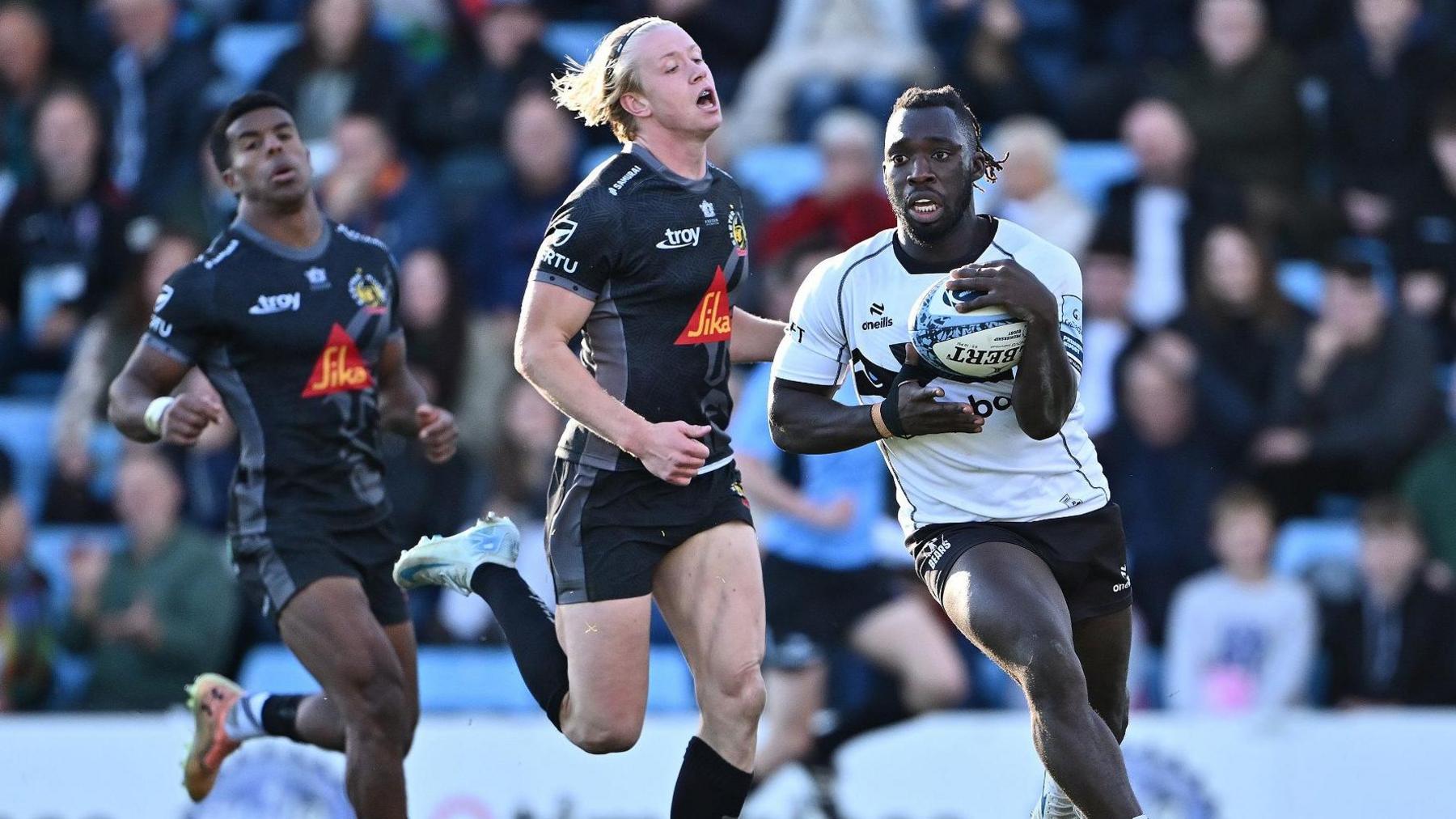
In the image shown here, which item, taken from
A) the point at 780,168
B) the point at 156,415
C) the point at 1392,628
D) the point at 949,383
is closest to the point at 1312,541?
the point at 1392,628

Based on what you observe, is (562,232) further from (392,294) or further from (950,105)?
(392,294)

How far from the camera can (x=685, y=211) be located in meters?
6.38

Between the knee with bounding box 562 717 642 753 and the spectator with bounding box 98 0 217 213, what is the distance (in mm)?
6989

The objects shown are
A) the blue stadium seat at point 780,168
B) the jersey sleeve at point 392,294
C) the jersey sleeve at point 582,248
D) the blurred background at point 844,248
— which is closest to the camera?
the jersey sleeve at point 582,248

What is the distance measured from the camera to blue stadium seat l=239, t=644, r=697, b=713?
10.5 metres

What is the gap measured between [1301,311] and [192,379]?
5942mm

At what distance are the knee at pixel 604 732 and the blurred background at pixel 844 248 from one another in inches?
127

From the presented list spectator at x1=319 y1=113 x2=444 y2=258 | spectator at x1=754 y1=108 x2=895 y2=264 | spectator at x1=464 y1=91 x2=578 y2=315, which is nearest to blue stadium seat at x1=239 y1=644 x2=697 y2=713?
spectator at x1=464 y1=91 x2=578 y2=315

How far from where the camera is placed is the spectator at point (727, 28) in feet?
41.1

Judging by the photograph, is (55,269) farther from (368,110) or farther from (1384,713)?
(1384,713)

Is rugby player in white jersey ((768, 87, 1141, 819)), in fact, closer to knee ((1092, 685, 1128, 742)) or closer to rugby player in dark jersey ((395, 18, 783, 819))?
knee ((1092, 685, 1128, 742))

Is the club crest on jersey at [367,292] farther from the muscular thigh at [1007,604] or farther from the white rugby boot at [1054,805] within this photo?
the white rugby boot at [1054,805]

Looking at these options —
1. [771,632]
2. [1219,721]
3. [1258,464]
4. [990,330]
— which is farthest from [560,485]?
[1258,464]

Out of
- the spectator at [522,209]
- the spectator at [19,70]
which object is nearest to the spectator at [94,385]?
the spectator at [522,209]
